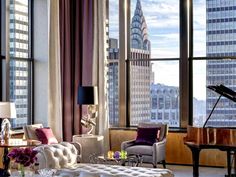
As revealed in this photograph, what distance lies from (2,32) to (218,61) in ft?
14.9

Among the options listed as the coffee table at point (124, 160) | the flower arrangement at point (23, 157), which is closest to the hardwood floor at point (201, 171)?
the coffee table at point (124, 160)

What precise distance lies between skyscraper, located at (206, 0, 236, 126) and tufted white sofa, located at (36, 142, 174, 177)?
3806 mm

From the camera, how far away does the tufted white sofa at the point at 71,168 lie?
17.6 feet

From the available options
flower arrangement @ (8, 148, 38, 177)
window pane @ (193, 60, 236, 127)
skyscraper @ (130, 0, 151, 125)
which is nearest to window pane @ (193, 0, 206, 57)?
window pane @ (193, 60, 236, 127)

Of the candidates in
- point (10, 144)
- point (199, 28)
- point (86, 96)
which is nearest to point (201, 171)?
point (86, 96)

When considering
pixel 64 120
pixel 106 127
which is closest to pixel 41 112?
pixel 64 120

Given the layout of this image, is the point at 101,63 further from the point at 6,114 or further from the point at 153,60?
the point at 6,114

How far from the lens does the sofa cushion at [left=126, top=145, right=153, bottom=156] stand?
316 inches

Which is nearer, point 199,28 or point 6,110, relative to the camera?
point 6,110

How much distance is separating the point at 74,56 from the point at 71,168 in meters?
4.54

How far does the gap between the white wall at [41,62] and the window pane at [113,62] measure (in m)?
1.59

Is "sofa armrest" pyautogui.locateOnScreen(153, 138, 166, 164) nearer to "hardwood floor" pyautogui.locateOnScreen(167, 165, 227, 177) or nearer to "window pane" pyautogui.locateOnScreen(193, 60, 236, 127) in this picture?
"hardwood floor" pyautogui.locateOnScreen(167, 165, 227, 177)

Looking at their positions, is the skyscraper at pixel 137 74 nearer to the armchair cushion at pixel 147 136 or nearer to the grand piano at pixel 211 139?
the armchair cushion at pixel 147 136

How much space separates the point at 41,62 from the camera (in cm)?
930
